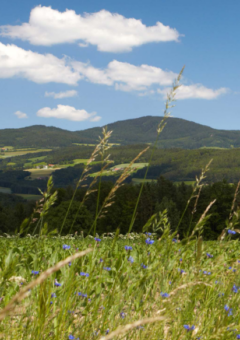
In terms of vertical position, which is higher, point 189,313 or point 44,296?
point 44,296

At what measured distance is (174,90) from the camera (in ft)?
10.4

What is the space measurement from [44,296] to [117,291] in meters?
1.35

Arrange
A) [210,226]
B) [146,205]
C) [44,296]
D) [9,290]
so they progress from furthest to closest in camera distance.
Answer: [146,205] → [210,226] → [9,290] → [44,296]

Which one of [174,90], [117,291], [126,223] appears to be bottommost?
[126,223]

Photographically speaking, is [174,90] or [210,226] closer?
[174,90]

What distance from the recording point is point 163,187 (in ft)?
204

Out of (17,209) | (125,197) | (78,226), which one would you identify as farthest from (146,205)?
(17,209)

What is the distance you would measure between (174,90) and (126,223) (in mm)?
54694

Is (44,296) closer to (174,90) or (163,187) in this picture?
(174,90)

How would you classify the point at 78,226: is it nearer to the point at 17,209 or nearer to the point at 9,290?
the point at 17,209

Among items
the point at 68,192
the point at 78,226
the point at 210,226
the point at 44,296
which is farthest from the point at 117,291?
the point at 68,192

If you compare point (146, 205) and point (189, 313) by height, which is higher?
point (189, 313)

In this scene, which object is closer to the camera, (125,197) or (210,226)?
(210,226)

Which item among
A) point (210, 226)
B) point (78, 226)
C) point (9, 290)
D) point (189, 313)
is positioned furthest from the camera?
point (210, 226)
